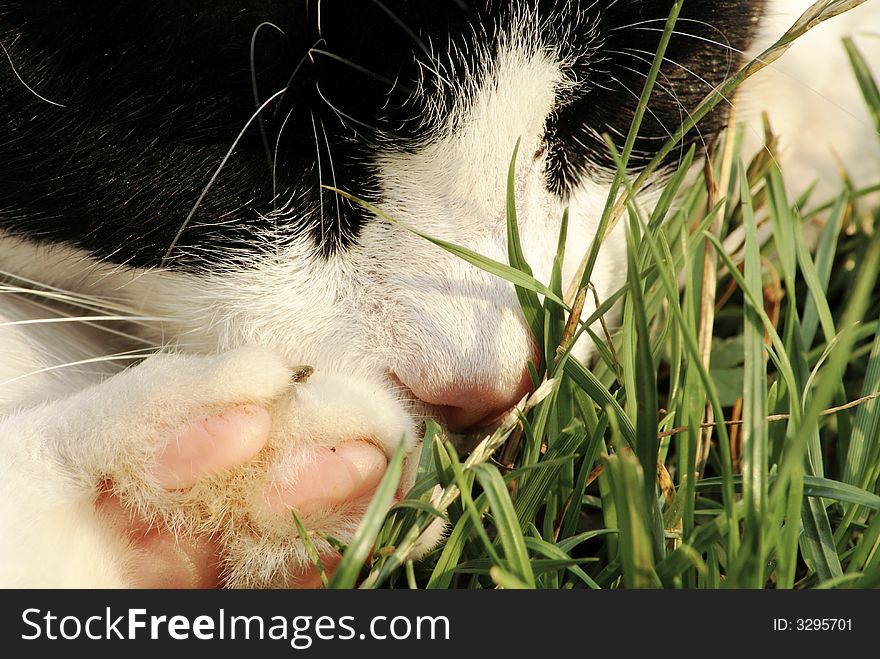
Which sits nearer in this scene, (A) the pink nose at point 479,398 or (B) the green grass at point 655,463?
(B) the green grass at point 655,463

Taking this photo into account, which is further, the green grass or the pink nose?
the pink nose

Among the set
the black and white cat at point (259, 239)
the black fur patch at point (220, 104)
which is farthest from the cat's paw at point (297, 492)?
the black fur patch at point (220, 104)

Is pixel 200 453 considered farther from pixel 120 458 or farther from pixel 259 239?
pixel 259 239

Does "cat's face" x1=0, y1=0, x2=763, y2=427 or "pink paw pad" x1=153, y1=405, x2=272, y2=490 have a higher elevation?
"cat's face" x1=0, y1=0, x2=763, y2=427

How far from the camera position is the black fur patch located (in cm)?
66

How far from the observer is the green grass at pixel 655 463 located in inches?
20.9

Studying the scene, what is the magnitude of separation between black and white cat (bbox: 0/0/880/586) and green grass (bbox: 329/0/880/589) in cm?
5

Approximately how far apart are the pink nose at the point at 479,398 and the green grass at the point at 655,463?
24 millimetres

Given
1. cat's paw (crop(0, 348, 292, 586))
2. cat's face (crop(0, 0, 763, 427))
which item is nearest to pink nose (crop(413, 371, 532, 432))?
cat's face (crop(0, 0, 763, 427))

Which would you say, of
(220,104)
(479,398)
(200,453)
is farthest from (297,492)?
(220,104)

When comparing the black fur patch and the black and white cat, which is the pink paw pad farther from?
the black fur patch

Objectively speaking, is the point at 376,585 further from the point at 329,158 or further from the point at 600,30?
the point at 600,30

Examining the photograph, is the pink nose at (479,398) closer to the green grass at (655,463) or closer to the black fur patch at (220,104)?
the green grass at (655,463)
